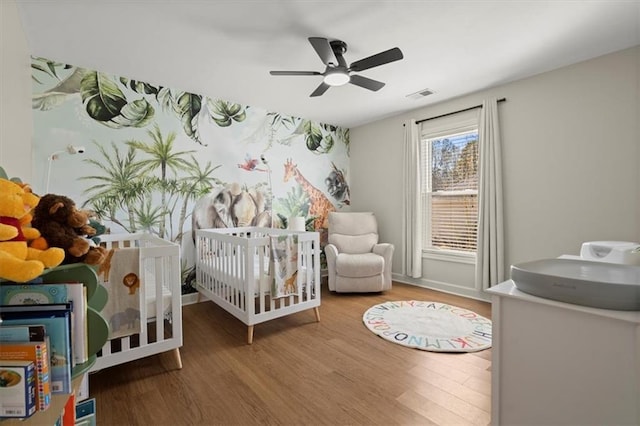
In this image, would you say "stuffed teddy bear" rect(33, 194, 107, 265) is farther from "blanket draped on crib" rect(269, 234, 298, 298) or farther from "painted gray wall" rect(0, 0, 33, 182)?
"blanket draped on crib" rect(269, 234, 298, 298)

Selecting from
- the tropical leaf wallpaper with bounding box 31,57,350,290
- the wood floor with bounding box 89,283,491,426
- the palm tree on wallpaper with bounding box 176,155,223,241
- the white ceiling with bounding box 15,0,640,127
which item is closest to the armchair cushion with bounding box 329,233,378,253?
the tropical leaf wallpaper with bounding box 31,57,350,290

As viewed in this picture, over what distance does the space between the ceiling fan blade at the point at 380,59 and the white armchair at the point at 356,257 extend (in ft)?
6.85

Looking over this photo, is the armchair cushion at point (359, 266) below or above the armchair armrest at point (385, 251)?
below

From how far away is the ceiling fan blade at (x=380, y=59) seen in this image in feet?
6.25

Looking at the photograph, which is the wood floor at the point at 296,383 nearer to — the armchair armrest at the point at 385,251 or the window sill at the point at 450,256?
the armchair armrest at the point at 385,251

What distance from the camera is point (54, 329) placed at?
0.73 metres

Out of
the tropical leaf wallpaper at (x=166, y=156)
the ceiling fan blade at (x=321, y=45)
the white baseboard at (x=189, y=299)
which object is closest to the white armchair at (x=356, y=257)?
the tropical leaf wallpaper at (x=166, y=156)

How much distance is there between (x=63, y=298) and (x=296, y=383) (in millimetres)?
1323

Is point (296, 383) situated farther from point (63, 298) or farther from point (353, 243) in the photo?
point (353, 243)

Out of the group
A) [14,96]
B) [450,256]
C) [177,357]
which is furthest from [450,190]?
[14,96]

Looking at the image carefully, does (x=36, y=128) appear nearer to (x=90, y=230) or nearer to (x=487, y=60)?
(x=90, y=230)

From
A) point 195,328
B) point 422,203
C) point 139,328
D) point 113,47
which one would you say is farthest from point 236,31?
point 422,203

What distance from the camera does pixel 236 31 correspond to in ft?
6.57

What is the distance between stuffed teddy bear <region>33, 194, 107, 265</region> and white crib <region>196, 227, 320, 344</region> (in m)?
1.32
